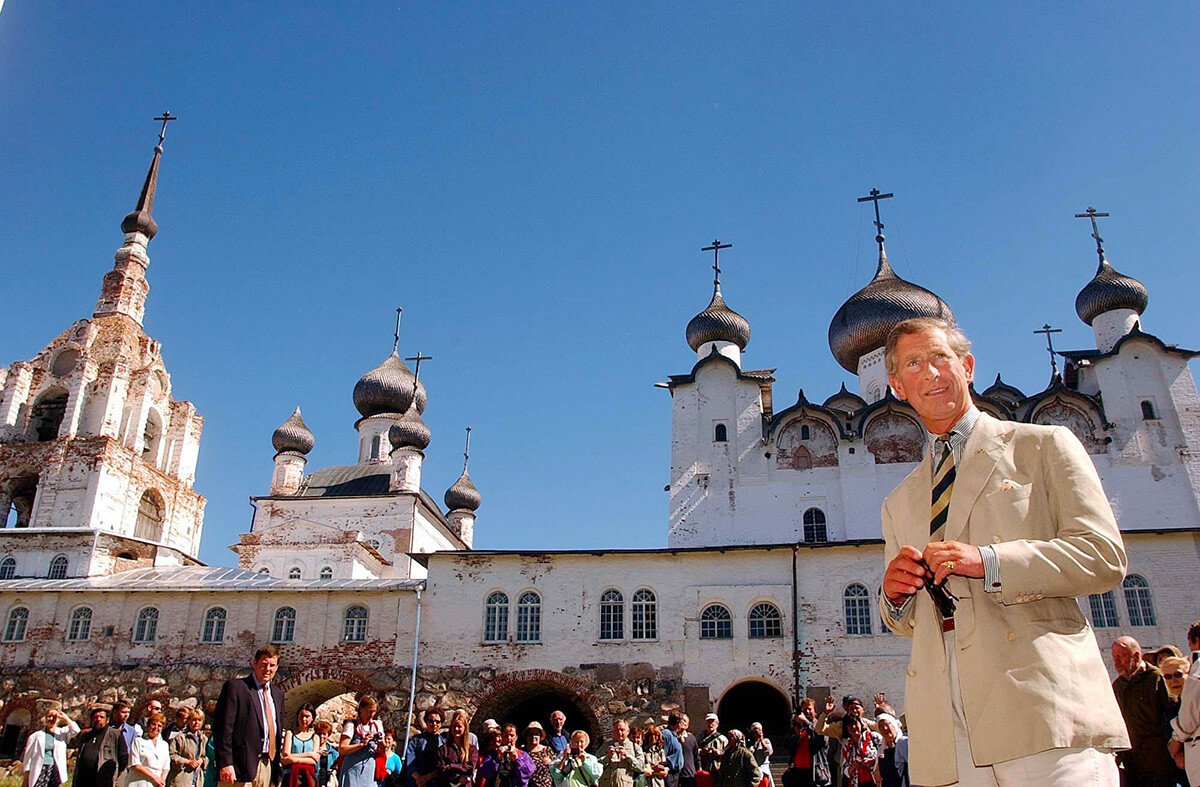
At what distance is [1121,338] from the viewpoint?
3256cm

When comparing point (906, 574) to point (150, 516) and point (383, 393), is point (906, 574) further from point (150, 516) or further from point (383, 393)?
point (383, 393)

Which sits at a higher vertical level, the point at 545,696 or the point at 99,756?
the point at 545,696

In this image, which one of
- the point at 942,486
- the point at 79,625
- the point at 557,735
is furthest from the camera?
the point at 79,625

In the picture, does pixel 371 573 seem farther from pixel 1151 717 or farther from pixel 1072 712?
pixel 1072 712

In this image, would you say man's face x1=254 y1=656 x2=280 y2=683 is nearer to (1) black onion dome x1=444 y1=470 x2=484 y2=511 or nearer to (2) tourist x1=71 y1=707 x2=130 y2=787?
(2) tourist x1=71 y1=707 x2=130 y2=787

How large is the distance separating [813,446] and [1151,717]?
81.3ft

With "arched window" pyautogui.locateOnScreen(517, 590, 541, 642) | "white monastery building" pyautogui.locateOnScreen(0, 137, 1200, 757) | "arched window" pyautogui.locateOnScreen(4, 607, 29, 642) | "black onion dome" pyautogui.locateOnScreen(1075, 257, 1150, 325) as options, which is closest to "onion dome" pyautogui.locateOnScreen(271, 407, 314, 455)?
"white monastery building" pyautogui.locateOnScreen(0, 137, 1200, 757)

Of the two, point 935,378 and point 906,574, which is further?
point 935,378

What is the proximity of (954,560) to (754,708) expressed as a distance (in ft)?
81.4

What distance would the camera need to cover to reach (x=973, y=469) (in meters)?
2.95

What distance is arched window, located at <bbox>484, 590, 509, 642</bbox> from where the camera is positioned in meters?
26.1

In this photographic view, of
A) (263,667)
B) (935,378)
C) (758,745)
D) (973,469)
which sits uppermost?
(935,378)

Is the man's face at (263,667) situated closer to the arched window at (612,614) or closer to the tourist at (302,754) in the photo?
the tourist at (302,754)

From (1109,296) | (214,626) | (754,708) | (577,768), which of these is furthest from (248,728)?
(1109,296)
